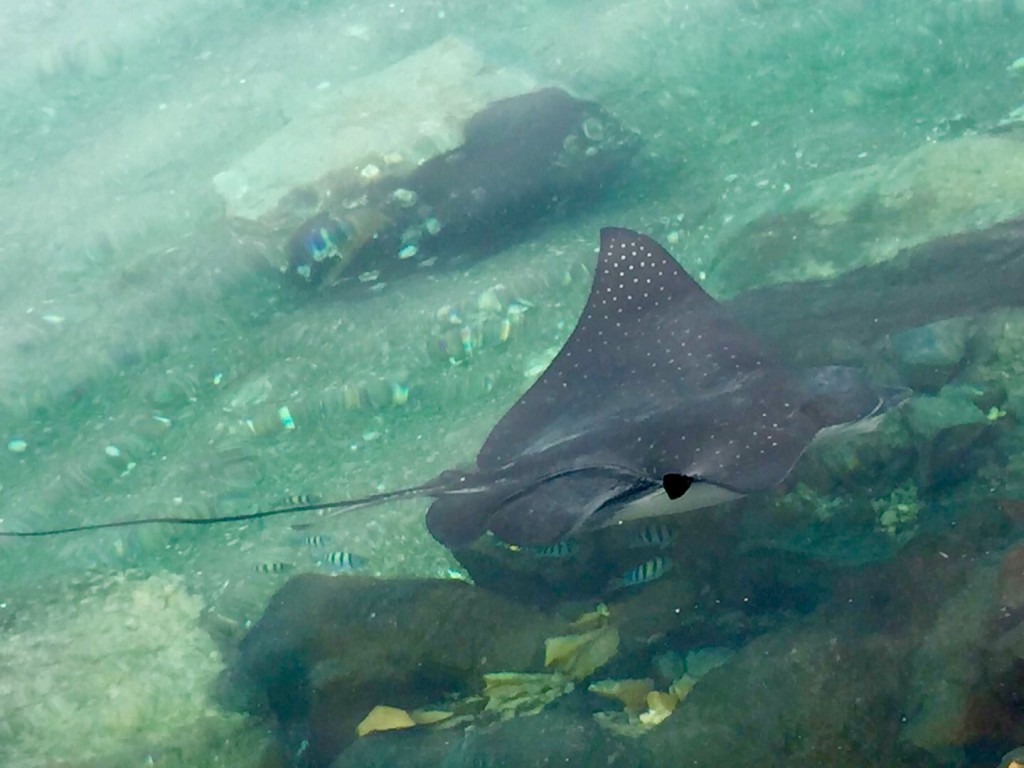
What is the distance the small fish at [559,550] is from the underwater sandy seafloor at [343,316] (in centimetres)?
112

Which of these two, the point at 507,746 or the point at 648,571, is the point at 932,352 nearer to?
the point at 648,571

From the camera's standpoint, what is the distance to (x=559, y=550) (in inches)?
189

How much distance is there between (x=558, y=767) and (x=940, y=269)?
442 cm

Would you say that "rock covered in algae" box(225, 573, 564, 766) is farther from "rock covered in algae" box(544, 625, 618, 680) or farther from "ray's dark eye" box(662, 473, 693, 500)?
"ray's dark eye" box(662, 473, 693, 500)

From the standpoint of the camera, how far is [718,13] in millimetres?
12969

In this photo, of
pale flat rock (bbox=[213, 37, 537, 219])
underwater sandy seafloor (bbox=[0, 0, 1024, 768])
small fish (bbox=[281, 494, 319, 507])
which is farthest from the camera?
pale flat rock (bbox=[213, 37, 537, 219])

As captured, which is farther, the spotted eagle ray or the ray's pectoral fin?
the spotted eagle ray

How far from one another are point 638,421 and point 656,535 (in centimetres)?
75

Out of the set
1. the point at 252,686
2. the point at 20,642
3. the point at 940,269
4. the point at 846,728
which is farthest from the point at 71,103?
the point at 846,728

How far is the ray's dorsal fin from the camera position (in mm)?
4680

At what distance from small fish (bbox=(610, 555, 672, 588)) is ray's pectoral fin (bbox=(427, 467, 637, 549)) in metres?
0.86

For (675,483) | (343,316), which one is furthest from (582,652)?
(343,316)

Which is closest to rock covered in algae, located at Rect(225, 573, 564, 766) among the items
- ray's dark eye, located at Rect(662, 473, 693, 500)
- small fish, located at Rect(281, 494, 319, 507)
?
small fish, located at Rect(281, 494, 319, 507)

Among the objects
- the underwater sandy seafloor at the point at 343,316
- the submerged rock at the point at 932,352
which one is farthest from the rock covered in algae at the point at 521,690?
the submerged rock at the point at 932,352
